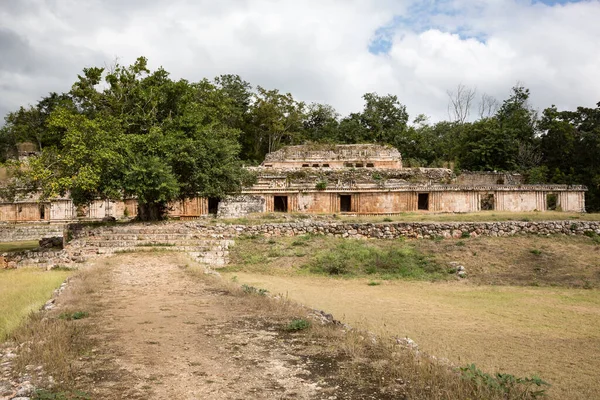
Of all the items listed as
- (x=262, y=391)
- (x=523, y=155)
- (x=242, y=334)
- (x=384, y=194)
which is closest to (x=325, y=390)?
(x=262, y=391)

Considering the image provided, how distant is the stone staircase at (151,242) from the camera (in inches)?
655

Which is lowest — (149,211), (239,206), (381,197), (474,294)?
(474,294)

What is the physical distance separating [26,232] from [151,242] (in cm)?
1457

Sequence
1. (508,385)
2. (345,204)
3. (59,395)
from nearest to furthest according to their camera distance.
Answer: (59,395)
(508,385)
(345,204)

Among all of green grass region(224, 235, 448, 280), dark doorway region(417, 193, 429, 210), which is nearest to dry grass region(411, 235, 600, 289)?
green grass region(224, 235, 448, 280)

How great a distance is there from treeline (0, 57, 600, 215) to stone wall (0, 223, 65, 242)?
249 inches

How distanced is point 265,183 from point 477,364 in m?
21.8

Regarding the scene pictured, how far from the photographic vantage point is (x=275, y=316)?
8086 mm

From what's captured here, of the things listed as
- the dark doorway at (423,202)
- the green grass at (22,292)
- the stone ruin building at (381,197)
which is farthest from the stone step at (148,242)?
the dark doorway at (423,202)

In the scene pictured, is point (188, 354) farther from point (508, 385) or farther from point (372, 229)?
point (372, 229)

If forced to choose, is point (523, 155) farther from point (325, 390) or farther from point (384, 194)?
point (325, 390)

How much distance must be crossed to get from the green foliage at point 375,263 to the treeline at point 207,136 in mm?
6945

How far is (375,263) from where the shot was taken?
632 inches

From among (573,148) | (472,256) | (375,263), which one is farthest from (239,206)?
(573,148)
